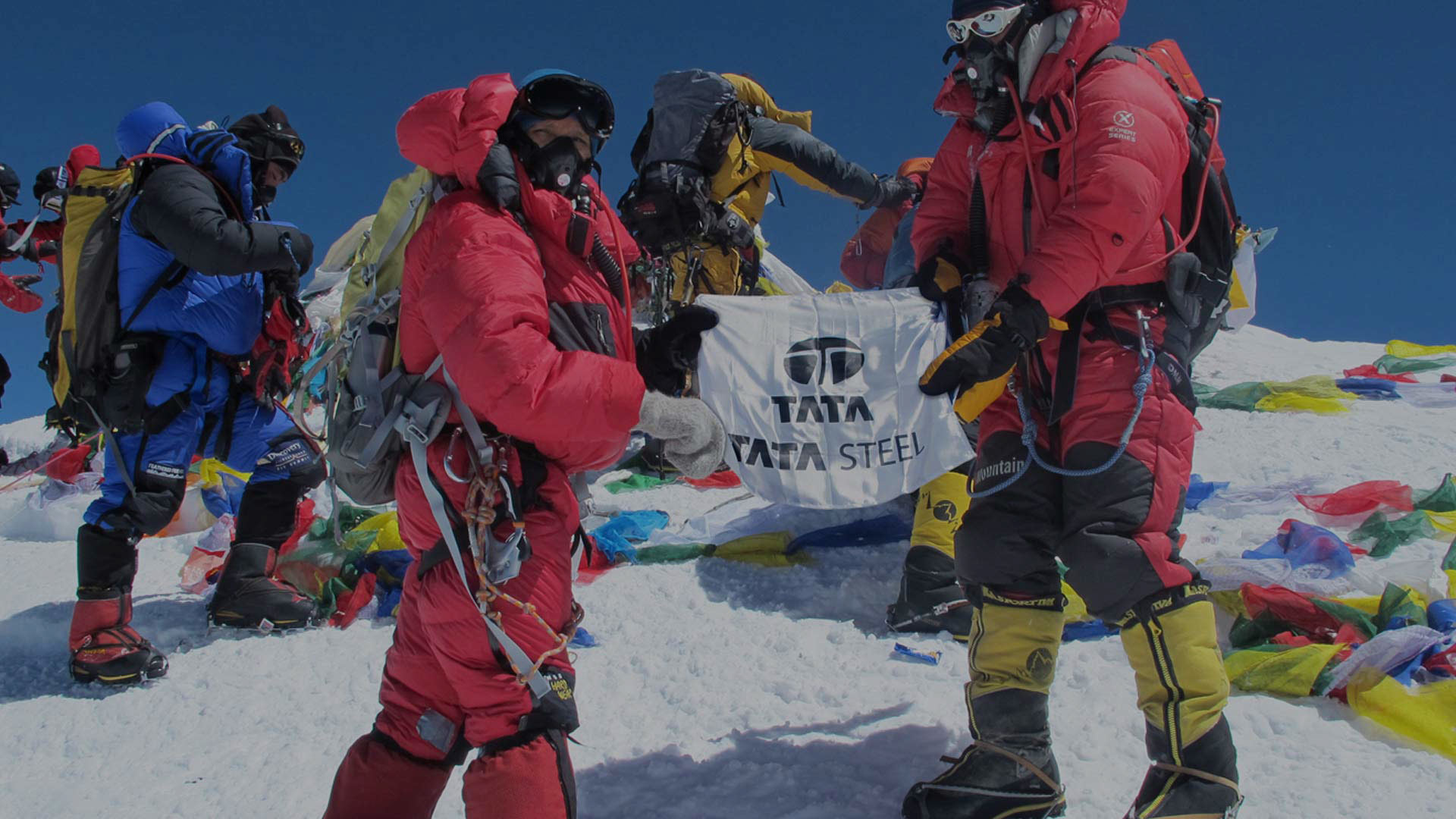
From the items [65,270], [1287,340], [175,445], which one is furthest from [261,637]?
[1287,340]

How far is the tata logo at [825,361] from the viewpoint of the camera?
12.4ft

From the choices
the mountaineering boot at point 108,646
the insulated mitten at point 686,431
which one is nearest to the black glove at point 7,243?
the mountaineering boot at point 108,646

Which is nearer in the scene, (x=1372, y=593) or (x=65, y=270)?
(x=1372, y=593)

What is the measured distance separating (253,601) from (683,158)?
11.4ft

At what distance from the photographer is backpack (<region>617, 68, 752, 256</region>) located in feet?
18.7

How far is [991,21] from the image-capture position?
238 cm

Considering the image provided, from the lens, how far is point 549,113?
217cm

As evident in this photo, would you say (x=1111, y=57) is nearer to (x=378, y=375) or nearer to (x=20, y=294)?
(x=378, y=375)

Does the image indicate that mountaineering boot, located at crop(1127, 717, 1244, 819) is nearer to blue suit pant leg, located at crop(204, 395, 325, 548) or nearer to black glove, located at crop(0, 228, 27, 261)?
blue suit pant leg, located at crop(204, 395, 325, 548)

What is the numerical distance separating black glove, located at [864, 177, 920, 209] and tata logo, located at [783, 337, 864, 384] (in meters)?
2.85

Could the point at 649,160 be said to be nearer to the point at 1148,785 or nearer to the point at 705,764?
the point at 705,764

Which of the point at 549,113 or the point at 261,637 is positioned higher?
the point at 549,113

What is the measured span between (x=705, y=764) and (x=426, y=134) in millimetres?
1931

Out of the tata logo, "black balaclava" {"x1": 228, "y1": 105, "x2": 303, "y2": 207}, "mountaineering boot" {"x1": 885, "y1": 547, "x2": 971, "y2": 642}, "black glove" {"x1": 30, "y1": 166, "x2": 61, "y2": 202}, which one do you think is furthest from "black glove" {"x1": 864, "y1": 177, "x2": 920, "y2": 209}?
"black glove" {"x1": 30, "y1": 166, "x2": 61, "y2": 202}
